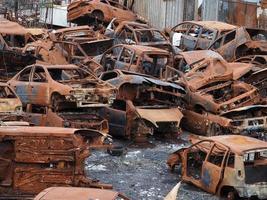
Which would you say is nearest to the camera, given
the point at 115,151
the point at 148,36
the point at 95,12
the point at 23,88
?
the point at 115,151

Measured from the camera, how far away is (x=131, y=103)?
51.7 feet

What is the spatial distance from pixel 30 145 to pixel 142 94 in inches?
260

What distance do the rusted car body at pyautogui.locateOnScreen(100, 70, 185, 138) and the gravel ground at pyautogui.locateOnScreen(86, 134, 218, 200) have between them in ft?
2.22

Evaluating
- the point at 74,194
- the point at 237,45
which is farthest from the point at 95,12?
the point at 74,194

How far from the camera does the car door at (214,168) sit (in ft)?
36.8

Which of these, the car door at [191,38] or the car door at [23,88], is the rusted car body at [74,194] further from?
the car door at [191,38]

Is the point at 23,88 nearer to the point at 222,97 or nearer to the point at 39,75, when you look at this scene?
the point at 39,75

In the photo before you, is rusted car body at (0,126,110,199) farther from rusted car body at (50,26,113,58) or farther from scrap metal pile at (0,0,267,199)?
rusted car body at (50,26,113,58)

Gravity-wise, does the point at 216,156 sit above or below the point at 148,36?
below

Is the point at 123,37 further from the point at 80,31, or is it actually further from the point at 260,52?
the point at 260,52

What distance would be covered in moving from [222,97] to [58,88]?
500cm

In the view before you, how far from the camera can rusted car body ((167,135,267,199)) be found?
1087cm

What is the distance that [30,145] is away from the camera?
10102 millimetres

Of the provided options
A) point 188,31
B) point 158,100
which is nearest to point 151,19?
point 188,31
